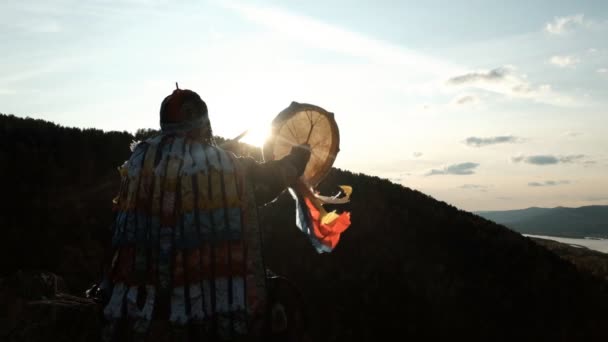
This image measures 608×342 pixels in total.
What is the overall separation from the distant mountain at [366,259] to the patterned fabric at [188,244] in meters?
6.10

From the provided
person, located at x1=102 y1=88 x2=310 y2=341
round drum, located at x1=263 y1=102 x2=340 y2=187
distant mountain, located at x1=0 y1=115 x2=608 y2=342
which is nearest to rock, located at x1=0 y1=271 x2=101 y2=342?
person, located at x1=102 y1=88 x2=310 y2=341

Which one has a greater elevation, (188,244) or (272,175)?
Result: (272,175)

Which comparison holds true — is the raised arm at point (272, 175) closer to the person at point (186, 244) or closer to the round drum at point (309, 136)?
the person at point (186, 244)

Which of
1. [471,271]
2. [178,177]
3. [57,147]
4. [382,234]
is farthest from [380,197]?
[178,177]

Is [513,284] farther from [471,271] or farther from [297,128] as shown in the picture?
[297,128]

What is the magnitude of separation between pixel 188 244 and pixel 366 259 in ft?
29.4

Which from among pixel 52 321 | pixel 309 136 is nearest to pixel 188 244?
pixel 309 136

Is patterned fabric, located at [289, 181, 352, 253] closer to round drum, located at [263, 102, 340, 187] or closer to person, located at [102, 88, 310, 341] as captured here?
round drum, located at [263, 102, 340, 187]

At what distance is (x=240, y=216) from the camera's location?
3426 mm

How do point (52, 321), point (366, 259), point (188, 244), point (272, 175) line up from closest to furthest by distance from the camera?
point (188, 244)
point (272, 175)
point (52, 321)
point (366, 259)

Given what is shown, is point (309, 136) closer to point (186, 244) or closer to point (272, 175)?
point (272, 175)

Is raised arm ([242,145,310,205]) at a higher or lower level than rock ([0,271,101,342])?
higher

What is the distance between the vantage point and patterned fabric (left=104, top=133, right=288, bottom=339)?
3314mm

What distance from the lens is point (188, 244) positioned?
330cm
